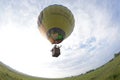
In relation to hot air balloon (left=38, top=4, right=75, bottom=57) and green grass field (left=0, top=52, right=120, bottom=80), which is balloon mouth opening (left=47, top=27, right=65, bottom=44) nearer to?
hot air balloon (left=38, top=4, right=75, bottom=57)

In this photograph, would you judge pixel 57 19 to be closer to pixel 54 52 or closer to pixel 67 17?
pixel 67 17

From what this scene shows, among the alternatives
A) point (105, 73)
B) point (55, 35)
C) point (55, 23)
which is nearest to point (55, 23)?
point (55, 23)

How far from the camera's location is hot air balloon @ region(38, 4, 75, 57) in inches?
1382

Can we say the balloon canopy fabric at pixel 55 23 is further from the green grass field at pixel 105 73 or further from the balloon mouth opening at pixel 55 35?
the green grass field at pixel 105 73

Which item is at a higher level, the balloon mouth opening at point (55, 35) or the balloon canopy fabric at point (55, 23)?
the balloon canopy fabric at point (55, 23)

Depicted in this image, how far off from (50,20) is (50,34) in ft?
7.27

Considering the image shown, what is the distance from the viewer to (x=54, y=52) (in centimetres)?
3550

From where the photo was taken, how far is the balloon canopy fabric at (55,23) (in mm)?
35094

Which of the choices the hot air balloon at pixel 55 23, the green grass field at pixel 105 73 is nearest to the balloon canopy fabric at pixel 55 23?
the hot air balloon at pixel 55 23

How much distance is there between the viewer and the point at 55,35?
3538cm

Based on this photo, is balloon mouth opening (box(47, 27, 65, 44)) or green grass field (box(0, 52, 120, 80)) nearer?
balloon mouth opening (box(47, 27, 65, 44))

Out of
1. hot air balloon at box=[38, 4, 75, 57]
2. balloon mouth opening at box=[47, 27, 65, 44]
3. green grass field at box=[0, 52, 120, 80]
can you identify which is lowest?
balloon mouth opening at box=[47, 27, 65, 44]


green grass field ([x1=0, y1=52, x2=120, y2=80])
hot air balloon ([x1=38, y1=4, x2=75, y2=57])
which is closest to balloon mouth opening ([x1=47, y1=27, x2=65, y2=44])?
hot air balloon ([x1=38, y1=4, x2=75, y2=57])

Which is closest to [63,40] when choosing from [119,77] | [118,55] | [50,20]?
[50,20]
